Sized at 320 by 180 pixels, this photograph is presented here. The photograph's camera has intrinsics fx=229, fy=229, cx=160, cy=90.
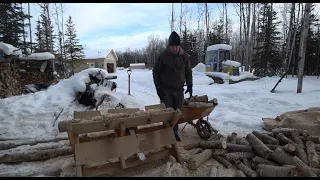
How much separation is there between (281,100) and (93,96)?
6351mm

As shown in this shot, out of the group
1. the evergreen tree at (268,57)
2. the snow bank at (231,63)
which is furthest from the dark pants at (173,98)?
the evergreen tree at (268,57)

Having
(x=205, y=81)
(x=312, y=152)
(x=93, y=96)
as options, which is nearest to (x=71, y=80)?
(x=93, y=96)

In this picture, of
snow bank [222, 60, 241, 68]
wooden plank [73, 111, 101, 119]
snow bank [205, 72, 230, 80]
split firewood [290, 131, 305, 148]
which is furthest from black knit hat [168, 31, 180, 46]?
snow bank [222, 60, 241, 68]

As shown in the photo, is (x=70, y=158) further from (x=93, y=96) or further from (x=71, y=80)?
(x=71, y=80)

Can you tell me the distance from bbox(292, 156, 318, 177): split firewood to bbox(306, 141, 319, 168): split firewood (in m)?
0.29

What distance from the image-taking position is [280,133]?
3795 mm

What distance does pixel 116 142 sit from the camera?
2922mm

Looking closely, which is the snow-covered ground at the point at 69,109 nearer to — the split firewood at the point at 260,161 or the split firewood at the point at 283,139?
the split firewood at the point at 283,139

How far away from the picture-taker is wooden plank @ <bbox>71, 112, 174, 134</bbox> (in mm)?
2666

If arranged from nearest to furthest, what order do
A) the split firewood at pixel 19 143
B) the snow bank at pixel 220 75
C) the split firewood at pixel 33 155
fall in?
the split firewood at pixel 33 155 < the split firewood at pixel 19 143 < the snow bank at pixel 220 75

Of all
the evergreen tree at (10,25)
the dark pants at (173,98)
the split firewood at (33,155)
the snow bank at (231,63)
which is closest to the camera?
the split firewood at (33,155)

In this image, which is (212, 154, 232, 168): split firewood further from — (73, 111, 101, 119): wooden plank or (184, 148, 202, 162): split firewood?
(73, 111, 101, 119): wooden plank

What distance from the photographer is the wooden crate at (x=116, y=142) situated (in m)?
2.71

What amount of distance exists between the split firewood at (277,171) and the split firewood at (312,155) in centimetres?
40
